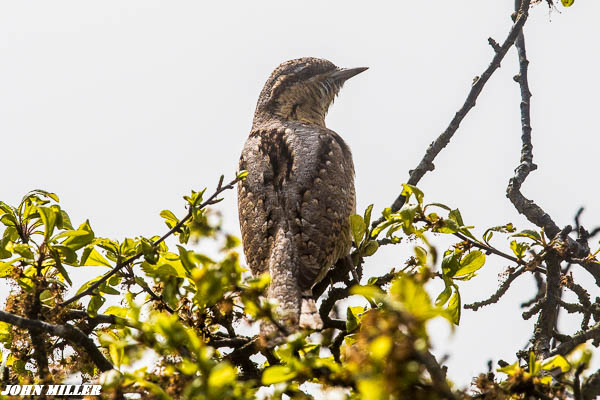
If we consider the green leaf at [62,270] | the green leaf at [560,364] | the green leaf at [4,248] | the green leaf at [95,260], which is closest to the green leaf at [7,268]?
the green leaf at [4,248]

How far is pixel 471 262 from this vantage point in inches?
104

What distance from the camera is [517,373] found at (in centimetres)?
173

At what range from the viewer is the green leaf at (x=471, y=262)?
104 inches

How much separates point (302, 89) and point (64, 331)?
3.87 metres

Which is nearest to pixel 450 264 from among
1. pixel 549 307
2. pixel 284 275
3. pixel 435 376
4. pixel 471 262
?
pixel 471 262

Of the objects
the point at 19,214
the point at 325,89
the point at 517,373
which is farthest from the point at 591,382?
the point at 325,89

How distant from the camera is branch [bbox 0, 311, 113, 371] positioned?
2.02 metres

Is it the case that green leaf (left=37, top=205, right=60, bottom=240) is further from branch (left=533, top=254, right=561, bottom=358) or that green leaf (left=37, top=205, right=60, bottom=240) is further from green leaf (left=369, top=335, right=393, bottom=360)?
branch (left=533, top=254, right=561, bottom=358)

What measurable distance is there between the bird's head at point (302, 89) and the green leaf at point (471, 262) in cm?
293

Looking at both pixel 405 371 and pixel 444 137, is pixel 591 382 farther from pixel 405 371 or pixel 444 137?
pixel 444 137

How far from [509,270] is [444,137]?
3.61 feet

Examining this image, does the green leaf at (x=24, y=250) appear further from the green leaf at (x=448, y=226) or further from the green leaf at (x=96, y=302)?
the green leaf at (x=448, y=226)

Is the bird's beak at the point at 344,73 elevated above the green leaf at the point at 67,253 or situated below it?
above

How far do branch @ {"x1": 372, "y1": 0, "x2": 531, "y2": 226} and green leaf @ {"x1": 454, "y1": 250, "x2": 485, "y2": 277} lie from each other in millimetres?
995
